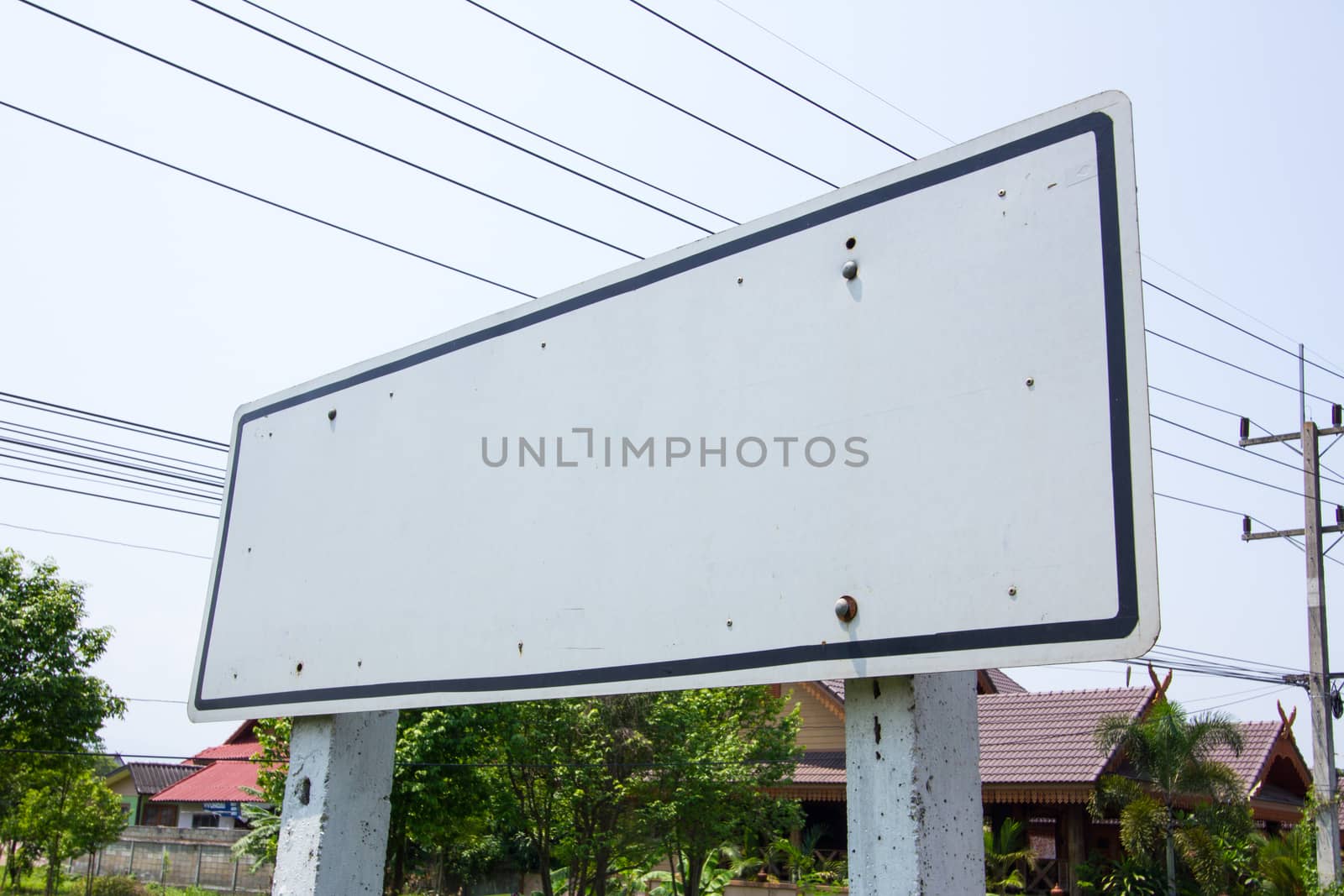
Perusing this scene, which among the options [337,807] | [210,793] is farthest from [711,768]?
[210,793]

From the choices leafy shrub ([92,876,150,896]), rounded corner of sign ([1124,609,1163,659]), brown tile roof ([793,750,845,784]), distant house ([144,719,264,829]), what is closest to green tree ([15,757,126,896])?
leafy shrub ([92,876,150,896])

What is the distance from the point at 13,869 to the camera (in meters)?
24.8

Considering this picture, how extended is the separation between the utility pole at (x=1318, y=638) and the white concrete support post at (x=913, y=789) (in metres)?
16.2

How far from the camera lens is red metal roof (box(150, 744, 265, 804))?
122 ft

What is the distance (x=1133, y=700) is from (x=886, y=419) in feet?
59.3

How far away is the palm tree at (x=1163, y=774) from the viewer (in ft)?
51.8

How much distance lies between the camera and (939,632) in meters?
2.37

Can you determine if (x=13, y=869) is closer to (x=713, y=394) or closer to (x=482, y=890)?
(x=482, y=890)

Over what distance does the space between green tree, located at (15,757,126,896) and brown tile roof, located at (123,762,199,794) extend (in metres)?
20.6

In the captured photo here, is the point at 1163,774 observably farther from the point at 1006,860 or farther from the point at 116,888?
the point at 116,888

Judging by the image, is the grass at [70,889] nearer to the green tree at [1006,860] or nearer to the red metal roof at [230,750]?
the red metal roof at [230,750]

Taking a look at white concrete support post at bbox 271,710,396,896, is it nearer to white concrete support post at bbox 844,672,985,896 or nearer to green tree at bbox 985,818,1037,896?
white concrete support post at bbox 844,672,985,896

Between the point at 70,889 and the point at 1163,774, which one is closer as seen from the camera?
the point at 1163,774

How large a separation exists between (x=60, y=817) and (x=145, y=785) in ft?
79.4
